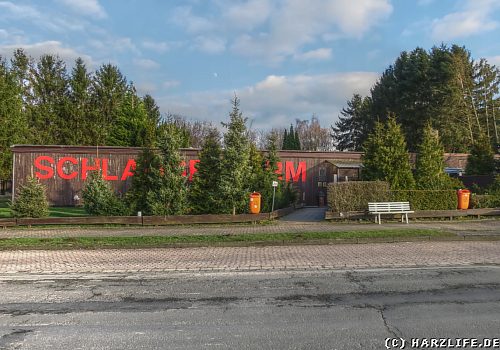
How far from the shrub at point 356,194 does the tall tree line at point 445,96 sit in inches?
1139

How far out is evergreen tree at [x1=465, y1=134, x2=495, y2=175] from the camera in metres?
30.1

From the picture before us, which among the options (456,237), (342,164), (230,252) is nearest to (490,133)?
(342,164)

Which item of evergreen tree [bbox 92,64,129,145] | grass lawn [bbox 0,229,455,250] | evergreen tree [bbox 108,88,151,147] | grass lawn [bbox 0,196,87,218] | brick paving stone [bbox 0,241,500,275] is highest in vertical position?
evergreen tree [bbox 92,64,129,145]

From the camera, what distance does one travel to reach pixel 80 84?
5959cm

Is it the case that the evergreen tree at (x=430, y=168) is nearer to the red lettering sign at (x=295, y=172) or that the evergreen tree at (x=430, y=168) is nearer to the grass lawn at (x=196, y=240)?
the grass lawn at (x=196, y=240)

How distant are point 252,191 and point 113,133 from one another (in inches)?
1119

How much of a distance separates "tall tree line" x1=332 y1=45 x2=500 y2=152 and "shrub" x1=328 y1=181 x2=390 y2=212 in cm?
2894

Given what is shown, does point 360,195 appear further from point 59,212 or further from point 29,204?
point 59,212

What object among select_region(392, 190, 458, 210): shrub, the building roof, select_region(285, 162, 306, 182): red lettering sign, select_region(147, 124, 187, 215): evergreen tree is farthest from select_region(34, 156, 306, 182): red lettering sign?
select_region(392, 190, 458, 210): shrub

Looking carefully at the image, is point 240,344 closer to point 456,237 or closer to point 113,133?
point 456,237

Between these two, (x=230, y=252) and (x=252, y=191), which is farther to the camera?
(x=252, y=191)

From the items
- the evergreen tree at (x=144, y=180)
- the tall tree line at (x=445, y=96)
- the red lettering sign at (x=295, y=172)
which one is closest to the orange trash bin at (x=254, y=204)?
the evergreen tree at (x=144, y=180)

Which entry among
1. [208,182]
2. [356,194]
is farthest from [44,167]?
[356,194]

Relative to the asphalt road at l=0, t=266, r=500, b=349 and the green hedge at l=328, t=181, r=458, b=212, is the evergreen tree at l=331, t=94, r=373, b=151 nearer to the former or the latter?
the green hedge at l=328, t=181, r=458, b=212
